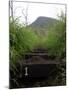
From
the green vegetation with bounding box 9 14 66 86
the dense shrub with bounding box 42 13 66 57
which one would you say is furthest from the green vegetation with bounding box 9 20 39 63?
the dense shrub with bounding box 42 13 66 57

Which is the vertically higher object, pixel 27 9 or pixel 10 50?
pixel 27 9

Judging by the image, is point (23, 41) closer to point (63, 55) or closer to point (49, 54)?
point (49, 54)

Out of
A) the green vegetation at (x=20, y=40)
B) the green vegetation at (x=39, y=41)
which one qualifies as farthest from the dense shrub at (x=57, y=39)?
the green vegetation at (x=20, y=40)

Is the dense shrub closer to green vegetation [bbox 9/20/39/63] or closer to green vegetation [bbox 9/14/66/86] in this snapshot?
green vegetation [bbox 9/14/66/86]

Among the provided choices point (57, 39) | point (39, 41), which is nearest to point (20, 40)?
point (39, 41)

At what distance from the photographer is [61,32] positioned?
8.76 ft

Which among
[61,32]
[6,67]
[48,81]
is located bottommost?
[48,81]

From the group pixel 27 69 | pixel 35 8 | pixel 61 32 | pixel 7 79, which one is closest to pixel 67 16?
pixel 61 32

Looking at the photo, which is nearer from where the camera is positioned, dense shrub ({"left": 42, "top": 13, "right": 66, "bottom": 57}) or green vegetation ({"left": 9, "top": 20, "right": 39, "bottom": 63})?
green vegetation ({"left": 9, "top": 20, "right": 39, "bottom": 63})

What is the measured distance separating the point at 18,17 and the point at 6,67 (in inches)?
22.7

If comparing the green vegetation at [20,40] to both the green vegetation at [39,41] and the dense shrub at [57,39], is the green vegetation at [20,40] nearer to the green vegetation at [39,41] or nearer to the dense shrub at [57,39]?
the green vegetation at [39,41]

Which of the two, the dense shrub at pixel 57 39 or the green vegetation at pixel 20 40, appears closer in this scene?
the green vegetation at pixel 20 40

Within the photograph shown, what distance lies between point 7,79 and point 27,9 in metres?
0.82

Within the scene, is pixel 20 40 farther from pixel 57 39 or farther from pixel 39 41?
pixel 57 39
